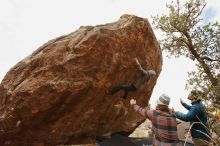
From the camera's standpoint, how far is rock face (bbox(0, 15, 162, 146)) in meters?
10.7

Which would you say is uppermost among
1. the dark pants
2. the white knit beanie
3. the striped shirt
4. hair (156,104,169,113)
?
the white knit beanie

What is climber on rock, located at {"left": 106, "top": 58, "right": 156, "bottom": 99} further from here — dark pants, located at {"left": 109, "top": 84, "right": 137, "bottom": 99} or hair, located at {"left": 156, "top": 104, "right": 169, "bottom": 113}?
hair, located at {"left": 156, "top": 104, "right": 169, "bottom": 113}

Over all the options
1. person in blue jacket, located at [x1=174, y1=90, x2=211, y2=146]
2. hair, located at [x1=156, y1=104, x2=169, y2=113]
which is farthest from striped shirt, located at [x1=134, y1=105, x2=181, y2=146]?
person in blue jacket, located at [x1=174, y1=90, x2=211, y2=146]

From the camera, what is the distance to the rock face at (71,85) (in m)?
10.7

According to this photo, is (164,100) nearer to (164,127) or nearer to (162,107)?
(162,107)

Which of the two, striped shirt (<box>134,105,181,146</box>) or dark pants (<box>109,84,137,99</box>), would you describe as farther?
dark pants (<box>109,84,137,99</box>)

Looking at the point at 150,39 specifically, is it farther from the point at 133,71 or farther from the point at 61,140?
the point at 61,140

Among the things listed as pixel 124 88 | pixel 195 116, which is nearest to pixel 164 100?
pixel 195 116

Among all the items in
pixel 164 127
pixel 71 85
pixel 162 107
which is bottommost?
pixel 164 127

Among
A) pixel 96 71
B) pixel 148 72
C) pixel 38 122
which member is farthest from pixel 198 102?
pixel 38 122

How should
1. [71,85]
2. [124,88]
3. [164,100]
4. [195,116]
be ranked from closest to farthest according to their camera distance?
[164,100] → [195,116] → [71,85] → [124,88]

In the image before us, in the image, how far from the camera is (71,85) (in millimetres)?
10703

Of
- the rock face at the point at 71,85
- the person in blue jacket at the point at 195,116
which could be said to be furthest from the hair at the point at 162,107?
the rock face at the point at 71,85

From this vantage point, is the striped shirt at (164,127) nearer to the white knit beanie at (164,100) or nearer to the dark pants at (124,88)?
the white knit beanie at (164,100)
